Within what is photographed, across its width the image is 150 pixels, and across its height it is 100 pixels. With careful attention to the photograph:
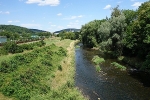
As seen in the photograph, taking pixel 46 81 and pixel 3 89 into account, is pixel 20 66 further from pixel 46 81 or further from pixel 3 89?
pixel 3 89

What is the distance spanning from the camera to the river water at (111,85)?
2617 centimetres

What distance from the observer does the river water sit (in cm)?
2617

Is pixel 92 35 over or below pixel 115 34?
below

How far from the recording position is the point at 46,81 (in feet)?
95.8

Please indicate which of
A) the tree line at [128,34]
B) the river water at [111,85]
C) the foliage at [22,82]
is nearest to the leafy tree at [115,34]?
the tree line at [128,34]

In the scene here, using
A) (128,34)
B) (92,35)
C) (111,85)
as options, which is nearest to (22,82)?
(111,85)

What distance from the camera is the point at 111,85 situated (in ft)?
102

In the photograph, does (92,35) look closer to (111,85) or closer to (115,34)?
(115,34)

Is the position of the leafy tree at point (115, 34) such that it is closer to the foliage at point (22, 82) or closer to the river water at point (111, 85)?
the river water at point (111, 85)

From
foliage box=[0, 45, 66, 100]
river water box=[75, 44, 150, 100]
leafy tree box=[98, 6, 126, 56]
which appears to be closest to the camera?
foliage box=[0, 45, 66, 100]

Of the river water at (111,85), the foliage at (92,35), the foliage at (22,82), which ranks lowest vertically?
the river water at (111,85)

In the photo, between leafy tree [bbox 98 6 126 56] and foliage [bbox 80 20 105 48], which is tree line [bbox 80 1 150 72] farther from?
foliage [bbox 80 20 105 48]

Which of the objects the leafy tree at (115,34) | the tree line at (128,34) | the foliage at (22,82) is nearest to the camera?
the foliage at (22,82)

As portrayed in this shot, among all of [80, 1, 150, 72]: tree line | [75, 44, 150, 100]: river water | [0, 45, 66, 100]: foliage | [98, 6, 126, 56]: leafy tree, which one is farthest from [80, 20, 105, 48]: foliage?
[0, 45, 66, 100]: foliage
